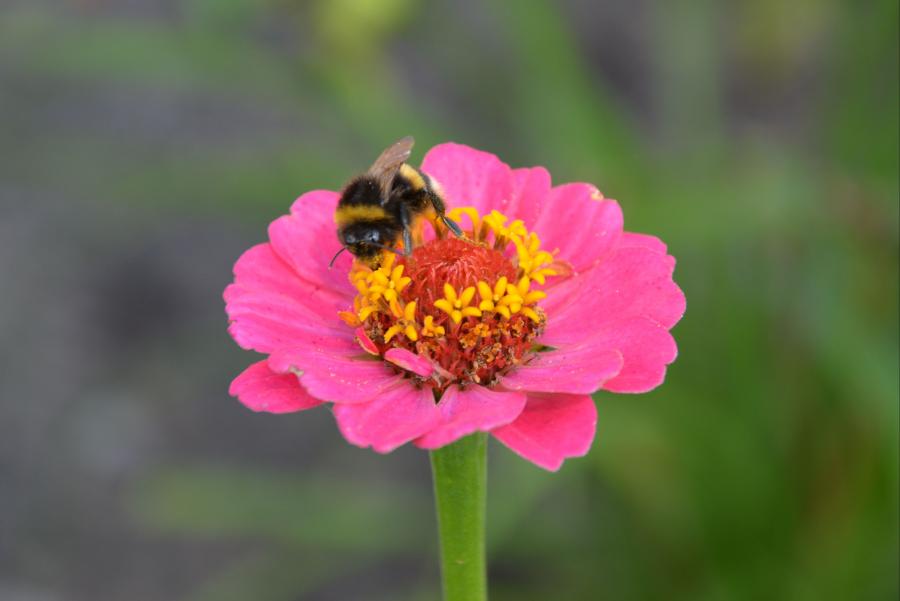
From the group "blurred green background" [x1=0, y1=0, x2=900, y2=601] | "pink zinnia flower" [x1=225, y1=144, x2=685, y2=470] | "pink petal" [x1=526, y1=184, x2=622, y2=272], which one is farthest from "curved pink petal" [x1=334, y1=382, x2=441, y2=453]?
"blurred green background" [x1=0, y1=0, x2=900, y2=601]

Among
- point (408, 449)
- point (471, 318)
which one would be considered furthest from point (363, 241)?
point (408, 449)

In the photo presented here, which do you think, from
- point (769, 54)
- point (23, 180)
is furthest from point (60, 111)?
point (769, 54)

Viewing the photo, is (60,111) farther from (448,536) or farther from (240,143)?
(448,536)

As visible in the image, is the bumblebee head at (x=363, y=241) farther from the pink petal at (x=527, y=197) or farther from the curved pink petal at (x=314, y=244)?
the pink petal at (x=527, y=197)

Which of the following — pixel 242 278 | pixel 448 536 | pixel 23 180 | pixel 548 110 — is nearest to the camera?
pixel 448 536

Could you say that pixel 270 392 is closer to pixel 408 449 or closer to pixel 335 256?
pixel 335 256
